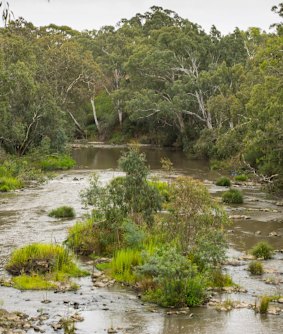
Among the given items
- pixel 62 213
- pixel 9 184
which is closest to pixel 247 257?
pixel 62 213

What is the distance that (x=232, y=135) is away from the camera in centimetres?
4291

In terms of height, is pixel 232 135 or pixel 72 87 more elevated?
pixel 72 87

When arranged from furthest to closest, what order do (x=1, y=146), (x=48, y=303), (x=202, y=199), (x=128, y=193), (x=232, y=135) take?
(x=1, y=146), (x=232, y=135), (x=128, y=193), (x=202, y=199), (x=48, y=303)

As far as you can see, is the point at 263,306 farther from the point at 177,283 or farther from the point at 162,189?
the point at 162,189

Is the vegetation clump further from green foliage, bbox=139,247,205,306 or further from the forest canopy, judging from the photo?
the forest canopy

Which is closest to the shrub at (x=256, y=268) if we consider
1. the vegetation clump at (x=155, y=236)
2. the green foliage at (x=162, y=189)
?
the vegetation clump at (x=155, y=236)

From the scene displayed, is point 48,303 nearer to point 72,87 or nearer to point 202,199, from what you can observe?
point 202,199

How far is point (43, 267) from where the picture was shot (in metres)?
19.0

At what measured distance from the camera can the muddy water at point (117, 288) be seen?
578 inches

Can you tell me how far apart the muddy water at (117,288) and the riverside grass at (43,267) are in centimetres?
55

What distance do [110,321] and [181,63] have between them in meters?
53.1

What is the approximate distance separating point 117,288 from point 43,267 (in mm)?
2722

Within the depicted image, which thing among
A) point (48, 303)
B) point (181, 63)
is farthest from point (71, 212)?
point (181, 63)

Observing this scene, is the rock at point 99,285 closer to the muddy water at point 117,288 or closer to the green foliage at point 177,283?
the muddy water at point 117,288
